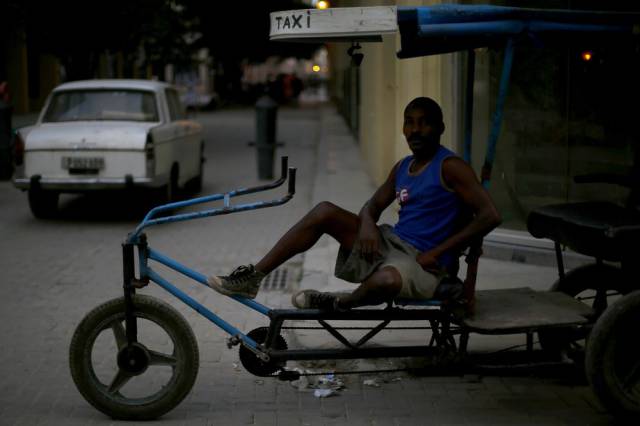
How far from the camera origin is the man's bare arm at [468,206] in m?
5.01

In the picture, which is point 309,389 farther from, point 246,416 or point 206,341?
point 206,341

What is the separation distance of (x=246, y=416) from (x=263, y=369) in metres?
0.26

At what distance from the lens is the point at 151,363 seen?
5219 millimetres

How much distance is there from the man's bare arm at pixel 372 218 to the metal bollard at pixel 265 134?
11764mm

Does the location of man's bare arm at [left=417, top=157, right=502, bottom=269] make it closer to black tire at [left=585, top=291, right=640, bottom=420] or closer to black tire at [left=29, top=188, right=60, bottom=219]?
black tire at [left=585, top=291, right=640, bottom=420]

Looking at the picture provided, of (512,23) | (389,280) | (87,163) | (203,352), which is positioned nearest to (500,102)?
(512,23)

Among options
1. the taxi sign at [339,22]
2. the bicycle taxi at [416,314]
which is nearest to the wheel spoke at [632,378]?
the bicycle taxi at [416,314]

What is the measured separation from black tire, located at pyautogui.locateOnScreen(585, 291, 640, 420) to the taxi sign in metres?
1.73

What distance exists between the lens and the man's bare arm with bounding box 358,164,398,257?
5133 mm

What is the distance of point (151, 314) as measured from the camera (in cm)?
515

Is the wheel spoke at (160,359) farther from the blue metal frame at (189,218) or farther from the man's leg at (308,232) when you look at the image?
the man's leg at (308,232)

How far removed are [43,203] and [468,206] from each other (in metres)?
8.70

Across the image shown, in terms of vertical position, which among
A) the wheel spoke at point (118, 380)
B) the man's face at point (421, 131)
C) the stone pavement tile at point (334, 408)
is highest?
the man's face at point (421, 131)

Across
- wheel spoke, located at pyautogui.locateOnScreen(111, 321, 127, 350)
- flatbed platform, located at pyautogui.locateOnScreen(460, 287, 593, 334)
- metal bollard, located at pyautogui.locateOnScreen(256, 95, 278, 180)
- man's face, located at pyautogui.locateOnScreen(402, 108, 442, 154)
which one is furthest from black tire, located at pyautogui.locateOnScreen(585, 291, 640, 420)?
metal bollard, located at pyautogui.locateOnScreen(256, 95, 278, 180)
